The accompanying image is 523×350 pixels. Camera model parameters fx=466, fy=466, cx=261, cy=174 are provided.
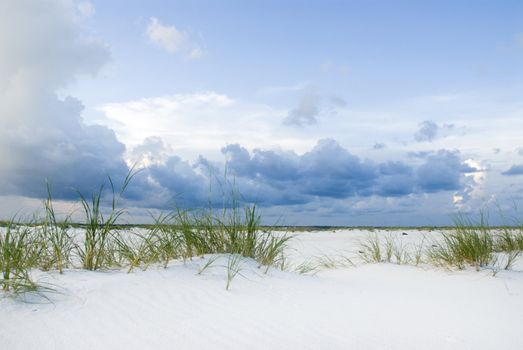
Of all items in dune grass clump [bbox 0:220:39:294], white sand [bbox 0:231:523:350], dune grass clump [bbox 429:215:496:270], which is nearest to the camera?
white sand [bbox 0:231:523:350]

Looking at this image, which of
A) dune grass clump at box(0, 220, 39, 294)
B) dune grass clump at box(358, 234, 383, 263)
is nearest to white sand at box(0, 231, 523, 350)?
dune grass clump at box(0, 220, 39, 294)

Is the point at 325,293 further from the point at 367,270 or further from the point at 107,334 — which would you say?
the point at 367,270

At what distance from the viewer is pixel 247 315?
2688 millimetres

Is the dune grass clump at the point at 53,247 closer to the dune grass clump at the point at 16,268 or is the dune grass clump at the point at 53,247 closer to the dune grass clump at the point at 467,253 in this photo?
the dune grass clump at the point at 16,268

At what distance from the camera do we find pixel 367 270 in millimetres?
5293

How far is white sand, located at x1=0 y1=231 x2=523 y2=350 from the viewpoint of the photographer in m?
2.33

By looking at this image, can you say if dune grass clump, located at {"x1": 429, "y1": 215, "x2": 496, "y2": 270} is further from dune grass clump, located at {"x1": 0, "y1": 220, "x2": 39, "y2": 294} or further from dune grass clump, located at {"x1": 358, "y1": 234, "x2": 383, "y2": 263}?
dune grass clump, located at {"x1": 0, "y1": 220, "x2": 39, "y2": 294}

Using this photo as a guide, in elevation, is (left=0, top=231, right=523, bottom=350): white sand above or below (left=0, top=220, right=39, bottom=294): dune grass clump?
below

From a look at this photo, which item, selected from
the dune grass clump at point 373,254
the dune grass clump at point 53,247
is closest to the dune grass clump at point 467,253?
the dune grass clump at point 373,254

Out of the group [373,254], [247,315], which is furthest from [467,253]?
[247,315]

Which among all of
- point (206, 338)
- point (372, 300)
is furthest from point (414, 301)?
point (206, 338)

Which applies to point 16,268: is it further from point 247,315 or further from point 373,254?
point 373,254

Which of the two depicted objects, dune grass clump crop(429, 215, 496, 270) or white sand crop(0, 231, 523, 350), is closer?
white sand crop(0, 231, 523, 350)

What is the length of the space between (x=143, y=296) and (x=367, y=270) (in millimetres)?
3173
